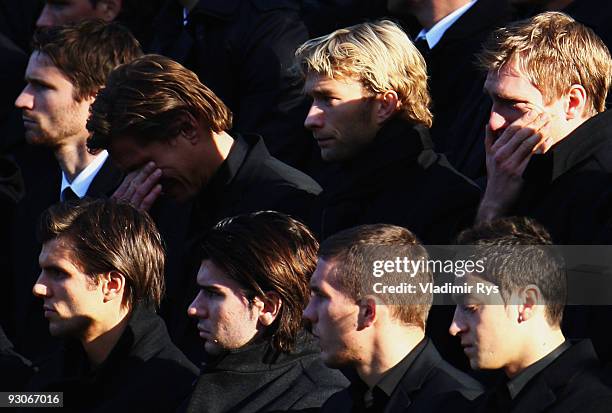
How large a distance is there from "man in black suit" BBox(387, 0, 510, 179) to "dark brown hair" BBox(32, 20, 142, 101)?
136 cm

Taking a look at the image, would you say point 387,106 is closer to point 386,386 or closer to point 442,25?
point 442,25

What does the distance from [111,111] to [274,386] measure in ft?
5.72

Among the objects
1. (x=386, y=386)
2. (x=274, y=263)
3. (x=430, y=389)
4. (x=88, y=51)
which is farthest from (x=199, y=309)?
(x=88, y=51)

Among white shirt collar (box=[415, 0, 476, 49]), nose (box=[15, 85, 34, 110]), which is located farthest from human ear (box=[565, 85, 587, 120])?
nose (box=[15, 85, 34, 110])

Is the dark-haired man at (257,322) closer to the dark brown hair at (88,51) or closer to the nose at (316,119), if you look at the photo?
the nose at (316,119)

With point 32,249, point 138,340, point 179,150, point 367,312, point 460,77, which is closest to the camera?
point 367,312

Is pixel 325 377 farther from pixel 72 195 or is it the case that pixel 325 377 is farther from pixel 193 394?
pixel 72 195

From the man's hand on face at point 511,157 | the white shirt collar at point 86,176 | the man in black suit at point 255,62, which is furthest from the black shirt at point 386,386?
the man in black suit at point 255,62

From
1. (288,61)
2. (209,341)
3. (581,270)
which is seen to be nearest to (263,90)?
(288,61)

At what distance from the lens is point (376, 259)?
492cm

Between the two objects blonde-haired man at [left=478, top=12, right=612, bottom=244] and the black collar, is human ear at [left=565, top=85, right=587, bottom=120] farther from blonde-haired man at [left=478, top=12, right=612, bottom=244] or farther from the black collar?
the black collar

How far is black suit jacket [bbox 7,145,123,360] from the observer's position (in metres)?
6.96

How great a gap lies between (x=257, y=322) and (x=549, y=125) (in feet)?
3.94

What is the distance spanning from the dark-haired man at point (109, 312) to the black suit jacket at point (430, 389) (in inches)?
36.5
